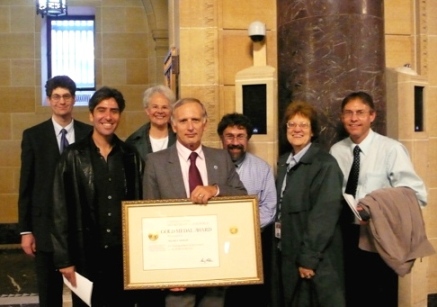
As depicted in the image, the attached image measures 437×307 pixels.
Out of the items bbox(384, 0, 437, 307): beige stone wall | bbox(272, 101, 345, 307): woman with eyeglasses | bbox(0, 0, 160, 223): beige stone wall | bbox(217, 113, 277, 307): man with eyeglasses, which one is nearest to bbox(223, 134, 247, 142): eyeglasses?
bbox(217, 113, 277, 307): man with eyeglasses

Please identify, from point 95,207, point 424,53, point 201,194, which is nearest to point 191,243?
point 201,194

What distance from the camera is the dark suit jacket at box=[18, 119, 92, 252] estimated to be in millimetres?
2635

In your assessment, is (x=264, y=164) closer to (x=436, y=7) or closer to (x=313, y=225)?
(x=313, y=225)

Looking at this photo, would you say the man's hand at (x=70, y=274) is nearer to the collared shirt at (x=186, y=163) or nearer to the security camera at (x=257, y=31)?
the collared shirt at (x=186, y=163)

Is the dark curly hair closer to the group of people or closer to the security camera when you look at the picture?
the group of people

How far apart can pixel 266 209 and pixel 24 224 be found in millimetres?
A: 1261

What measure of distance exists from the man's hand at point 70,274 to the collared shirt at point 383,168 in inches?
53.5

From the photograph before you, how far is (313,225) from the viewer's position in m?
2.34

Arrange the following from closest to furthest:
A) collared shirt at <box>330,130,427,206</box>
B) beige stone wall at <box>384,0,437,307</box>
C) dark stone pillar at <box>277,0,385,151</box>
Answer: collared shirt at <box>330,130,427,206</box>
dark stone pillar at <box>277,0,385,151</box>
beige stone wall at <box>384,0,437,307</box>

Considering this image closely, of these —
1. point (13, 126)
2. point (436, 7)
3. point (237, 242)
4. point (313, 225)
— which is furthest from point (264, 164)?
point (13, 126)

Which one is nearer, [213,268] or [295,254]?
[213,268]

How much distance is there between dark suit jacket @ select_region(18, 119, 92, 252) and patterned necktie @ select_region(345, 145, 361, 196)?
1498mm

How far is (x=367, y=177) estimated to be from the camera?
250 cm

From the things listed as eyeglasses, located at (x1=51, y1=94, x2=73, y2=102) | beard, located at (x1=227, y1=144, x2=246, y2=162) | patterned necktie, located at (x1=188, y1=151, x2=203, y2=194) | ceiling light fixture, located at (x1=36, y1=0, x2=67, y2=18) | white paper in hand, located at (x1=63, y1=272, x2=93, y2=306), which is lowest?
white paper in hand, located at (x1=63, y1=272, x2=93, y2=306)
